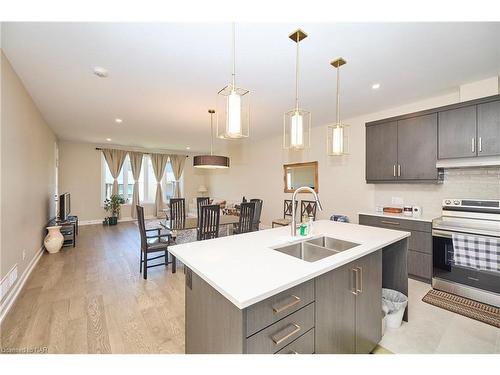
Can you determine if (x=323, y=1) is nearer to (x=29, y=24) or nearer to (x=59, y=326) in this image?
(x=29, y=24)

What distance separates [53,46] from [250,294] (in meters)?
2.78

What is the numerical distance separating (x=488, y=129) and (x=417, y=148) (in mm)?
711

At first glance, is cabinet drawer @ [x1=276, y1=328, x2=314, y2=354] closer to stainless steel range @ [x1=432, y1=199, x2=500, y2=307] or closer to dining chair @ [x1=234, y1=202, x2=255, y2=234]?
stainless steel range @ [x1=432, y1=199, x2=500, y2=307]

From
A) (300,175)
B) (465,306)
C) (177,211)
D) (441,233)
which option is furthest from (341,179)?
(177,211)

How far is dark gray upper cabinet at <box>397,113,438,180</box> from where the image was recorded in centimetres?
304

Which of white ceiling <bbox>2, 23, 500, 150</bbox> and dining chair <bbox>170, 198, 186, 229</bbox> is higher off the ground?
white ceiling <bbox>2, 23, 500, 150</bbox>

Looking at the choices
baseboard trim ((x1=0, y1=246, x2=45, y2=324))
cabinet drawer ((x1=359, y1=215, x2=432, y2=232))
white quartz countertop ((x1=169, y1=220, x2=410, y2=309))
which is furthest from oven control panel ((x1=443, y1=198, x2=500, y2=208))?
baseboard trim ((x1=0, y1=246, x2=45, y2=324))

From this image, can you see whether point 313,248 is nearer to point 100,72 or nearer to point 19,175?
point 100,72

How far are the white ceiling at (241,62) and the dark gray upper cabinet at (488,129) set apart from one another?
41cm

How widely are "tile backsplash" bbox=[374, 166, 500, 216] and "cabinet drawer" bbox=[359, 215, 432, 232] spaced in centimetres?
64

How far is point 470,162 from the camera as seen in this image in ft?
8.85
